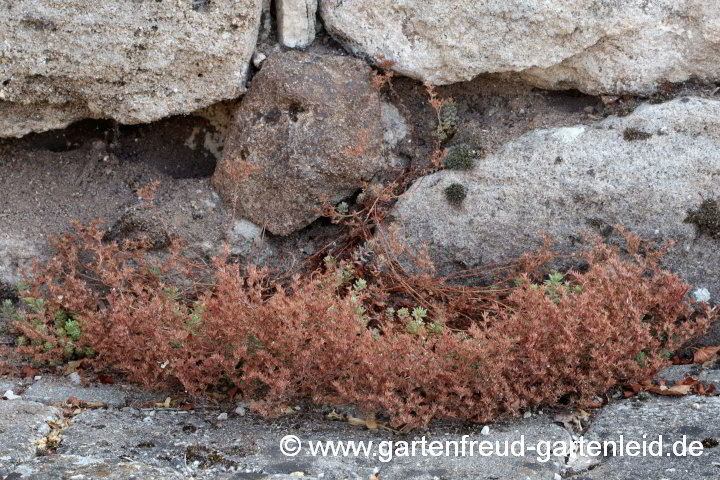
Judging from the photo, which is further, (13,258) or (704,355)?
(13,258)

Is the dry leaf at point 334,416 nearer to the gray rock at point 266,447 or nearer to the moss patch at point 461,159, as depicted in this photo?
the gray rock at point 266,447

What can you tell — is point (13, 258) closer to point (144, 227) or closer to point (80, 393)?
point (144, 227)

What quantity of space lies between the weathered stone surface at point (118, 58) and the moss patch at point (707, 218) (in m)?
2.85

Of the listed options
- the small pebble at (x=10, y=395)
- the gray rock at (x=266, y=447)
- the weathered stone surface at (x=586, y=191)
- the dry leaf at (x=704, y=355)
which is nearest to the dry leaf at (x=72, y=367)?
the small pebble at (x=10, y=395)

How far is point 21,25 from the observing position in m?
4.80

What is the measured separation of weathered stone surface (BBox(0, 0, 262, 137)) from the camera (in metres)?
4.84

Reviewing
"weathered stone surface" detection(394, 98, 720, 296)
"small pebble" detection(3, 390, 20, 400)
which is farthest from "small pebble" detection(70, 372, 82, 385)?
"weathered stone surface" detection(394, 98, 720, 296)

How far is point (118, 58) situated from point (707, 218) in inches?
141

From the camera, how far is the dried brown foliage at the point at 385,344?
152 inches

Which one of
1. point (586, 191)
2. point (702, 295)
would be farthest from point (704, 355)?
point (586, 191)

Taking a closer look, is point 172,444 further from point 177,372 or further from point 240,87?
point 240,87

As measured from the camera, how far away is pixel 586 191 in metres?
5.09

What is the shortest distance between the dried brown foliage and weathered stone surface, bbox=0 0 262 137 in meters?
1.14

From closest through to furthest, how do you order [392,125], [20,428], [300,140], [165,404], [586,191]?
1. [20,428]
2. [165,404]
3. [586,191]
4. [300,140]
5. [392,125]
